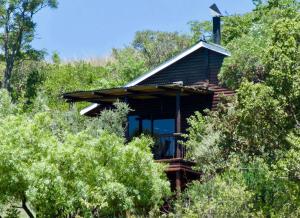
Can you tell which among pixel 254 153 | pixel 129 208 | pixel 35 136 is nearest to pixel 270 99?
pixel 254 153

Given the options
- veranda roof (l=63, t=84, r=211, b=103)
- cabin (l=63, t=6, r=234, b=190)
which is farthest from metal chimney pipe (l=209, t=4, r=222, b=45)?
veranda roof (l=63, t=84, r=211, b=103)

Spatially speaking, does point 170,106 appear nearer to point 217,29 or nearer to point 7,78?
point 217,29

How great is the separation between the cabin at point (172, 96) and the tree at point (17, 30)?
51.2ft

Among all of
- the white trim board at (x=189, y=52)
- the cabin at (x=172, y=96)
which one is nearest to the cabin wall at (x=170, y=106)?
the cabin at (x=172, y=96)

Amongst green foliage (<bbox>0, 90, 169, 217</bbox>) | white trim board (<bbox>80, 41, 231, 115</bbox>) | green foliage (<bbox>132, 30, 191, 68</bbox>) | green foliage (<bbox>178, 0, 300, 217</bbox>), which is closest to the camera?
green foliage (<bbox>0, 90, 169, 217</bbox>)

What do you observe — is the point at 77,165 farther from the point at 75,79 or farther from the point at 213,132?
the point at 75,79

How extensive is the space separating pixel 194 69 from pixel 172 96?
1359 millimetres

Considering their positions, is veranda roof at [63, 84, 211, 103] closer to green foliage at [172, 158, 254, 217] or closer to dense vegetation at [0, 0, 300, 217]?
dense vegetation at [0, 0, 300, 217]

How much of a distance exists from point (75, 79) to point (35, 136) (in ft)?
89.6

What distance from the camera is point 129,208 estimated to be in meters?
19.6

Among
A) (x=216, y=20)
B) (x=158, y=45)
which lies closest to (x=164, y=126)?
(x=216, y=20)

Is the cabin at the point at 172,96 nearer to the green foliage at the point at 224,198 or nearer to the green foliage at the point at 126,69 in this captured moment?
the green foliage at the point at 224,198

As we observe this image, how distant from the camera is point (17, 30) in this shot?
4575 centimetres

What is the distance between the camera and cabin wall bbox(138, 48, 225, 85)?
2834 centimetres
